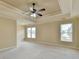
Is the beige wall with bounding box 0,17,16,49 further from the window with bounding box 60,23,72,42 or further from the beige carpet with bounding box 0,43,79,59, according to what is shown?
the window with bounding box 60,23,72,42

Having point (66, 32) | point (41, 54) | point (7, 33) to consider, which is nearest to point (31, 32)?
point (7, 33)

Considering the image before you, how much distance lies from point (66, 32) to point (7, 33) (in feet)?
14.3

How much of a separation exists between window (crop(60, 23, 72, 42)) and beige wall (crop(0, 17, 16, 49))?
148 inches

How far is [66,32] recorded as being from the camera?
578cm

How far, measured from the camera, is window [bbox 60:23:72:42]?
551cm

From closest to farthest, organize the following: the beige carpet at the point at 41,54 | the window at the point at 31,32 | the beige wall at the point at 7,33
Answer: the beige carpet at the point at 41,54 → the beige wall at the point at 7,33 → the window at the point at 31,32

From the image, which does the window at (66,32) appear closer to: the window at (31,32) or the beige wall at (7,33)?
the window at (31,32)

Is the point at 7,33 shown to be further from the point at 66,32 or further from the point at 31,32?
the point at 66,32

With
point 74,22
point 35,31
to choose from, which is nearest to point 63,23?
point 74,22

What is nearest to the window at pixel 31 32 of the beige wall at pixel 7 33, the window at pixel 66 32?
the beige wall at pixel 7 33

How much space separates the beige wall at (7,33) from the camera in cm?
465

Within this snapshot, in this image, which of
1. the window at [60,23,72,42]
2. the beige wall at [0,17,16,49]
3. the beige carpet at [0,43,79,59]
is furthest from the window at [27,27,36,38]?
the beige carpet at [0,43,79,59]

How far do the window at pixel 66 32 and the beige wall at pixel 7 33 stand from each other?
12.3ft

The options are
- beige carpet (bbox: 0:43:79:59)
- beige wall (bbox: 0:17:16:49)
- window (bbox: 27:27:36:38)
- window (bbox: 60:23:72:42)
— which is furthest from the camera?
window (bbox: 27:27:36:38)
